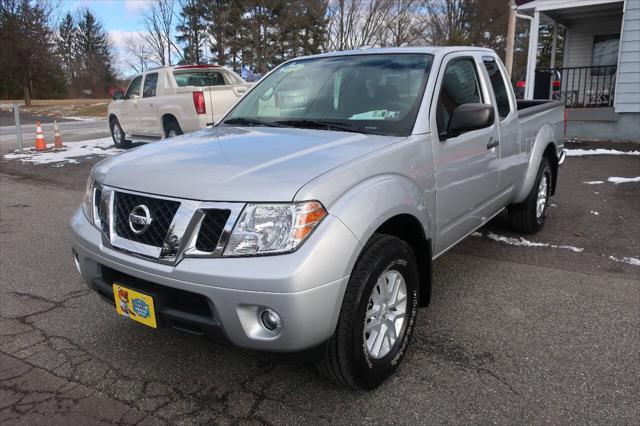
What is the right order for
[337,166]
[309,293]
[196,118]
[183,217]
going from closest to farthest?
[309,293], [183,217], [337,166], [196,118]

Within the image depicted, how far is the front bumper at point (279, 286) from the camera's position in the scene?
214cm

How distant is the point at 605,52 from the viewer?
48.7ft

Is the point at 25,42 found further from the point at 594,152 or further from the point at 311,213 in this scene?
the point at 311,213

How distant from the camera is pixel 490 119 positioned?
331 centimetres

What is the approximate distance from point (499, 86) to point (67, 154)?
416 inches

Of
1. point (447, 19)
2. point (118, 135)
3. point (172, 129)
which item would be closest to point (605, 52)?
point (172, 129)

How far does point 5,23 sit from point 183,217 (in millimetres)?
45710

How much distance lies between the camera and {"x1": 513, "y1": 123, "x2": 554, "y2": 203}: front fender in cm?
482

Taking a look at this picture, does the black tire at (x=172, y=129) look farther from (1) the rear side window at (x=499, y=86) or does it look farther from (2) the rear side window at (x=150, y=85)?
(1) the rear side window at (x=499, y=86)

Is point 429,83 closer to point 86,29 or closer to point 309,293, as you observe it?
point 309,293

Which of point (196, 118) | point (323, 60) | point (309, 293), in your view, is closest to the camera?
point (309, 293)

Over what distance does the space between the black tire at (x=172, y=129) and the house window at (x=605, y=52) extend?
11548 mm

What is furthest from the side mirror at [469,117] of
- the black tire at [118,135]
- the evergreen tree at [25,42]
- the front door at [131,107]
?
the evergreen tree at [25,42]

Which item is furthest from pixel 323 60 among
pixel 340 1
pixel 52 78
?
pixel 52 78
